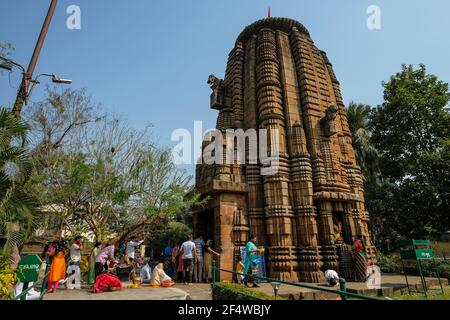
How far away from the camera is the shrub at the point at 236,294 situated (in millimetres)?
5492

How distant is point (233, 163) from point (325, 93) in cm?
648

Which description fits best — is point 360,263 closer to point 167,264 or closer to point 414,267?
point 414,267

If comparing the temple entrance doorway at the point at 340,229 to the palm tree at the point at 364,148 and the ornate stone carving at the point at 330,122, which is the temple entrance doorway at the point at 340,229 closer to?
the ornate stone carving at the point at 330,122

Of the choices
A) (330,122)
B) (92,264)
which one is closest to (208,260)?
(92,264)

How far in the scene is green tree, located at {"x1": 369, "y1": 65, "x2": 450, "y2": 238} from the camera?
16516mm

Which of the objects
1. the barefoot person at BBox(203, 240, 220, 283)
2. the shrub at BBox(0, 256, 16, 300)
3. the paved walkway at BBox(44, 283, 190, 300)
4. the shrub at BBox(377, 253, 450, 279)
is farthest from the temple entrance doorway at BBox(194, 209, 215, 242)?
the shrub at BBox(377, 253, 450, 279)

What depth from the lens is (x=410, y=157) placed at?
18000 mm

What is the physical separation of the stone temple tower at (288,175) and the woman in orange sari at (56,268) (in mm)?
5212

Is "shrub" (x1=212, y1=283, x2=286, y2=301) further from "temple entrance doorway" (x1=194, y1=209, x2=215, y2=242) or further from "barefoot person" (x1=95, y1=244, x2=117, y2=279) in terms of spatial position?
"temple entrance doorway" (x1=194, y1=209, x2=215, y2=242)

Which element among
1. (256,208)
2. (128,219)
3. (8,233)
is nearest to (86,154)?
(128,219)

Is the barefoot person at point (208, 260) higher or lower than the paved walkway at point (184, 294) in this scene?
higher

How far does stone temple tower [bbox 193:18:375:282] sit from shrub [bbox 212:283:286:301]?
3.39 metres

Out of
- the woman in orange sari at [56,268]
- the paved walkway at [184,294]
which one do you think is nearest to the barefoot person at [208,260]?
the paved walkway at [184,294]
